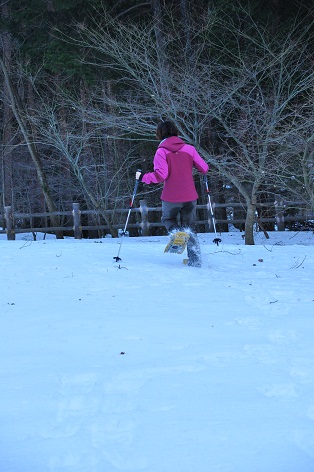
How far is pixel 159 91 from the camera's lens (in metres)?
12.6

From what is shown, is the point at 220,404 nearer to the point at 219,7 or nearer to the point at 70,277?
the point at 70,277

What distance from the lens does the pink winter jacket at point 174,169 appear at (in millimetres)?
7207

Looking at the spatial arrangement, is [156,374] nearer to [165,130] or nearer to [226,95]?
[165,130]

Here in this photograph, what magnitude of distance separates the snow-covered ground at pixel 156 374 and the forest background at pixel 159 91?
19.6 feet

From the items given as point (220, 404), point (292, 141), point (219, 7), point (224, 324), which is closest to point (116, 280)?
point (224, 324)

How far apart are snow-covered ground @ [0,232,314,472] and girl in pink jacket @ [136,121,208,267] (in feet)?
3.20

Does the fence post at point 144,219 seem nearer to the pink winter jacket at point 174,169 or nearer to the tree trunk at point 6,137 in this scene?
the tree trunk at point 6,137

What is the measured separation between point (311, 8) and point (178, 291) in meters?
12.0

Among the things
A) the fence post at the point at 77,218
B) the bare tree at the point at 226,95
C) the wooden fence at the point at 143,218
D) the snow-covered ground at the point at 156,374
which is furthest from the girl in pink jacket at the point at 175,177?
the fence post at the point at 77,218

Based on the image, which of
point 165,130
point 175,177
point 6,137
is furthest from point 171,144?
point 6,137

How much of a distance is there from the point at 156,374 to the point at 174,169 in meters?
4.12

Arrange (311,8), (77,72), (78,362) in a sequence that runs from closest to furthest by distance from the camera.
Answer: (78,362) → (311,8) → (77,72)

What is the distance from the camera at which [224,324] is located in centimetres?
480

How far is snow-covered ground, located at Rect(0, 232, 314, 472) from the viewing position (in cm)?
269
